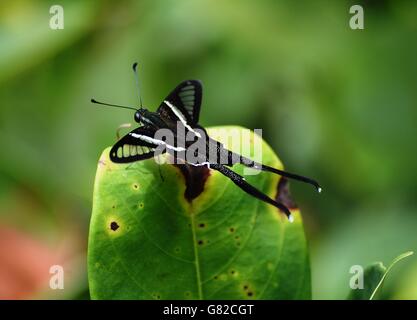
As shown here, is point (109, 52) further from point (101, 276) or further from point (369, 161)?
point (101, 276)

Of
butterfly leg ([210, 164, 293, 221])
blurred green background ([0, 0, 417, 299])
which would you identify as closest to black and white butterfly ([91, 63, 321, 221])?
butterfly leg ([210, 164, 293, 221])

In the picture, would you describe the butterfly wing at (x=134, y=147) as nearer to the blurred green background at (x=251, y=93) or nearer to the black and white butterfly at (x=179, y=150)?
the black and white butterfly at (x=179, y=150)

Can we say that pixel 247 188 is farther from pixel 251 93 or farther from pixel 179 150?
pixel 251 93

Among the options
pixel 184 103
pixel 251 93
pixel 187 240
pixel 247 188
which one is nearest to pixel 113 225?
pixel 187 240

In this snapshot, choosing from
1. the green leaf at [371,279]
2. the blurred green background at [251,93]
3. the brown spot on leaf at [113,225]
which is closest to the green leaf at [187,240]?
the brown spot on leaf at [113,225]

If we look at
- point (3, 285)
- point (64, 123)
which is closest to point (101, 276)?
point (3, 285)

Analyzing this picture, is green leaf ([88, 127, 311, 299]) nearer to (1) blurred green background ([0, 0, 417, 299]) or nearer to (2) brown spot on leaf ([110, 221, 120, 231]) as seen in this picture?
(2) brown spot on leaf ([110, 221, 120, 231])

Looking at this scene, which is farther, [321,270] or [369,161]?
[369,161]
